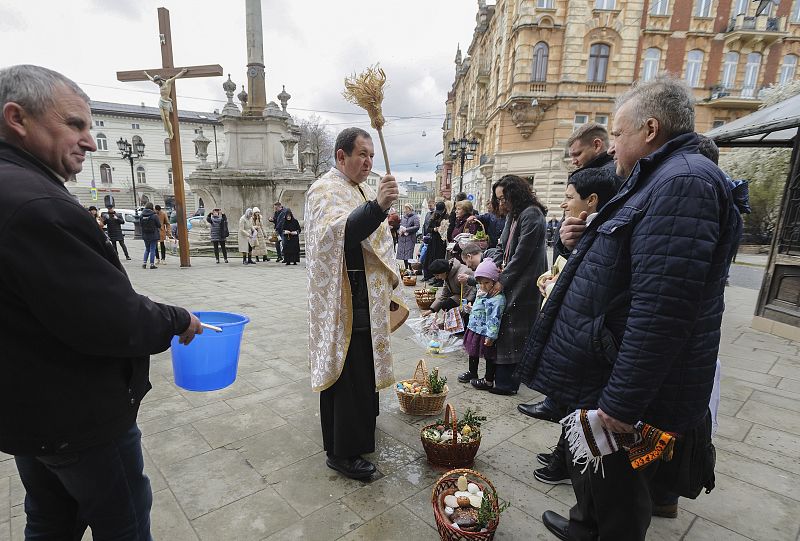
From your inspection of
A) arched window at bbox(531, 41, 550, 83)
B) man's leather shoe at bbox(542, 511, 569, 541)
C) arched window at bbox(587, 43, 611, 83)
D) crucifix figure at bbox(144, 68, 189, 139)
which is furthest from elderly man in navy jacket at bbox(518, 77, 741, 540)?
arched window at bbox(587, 43, 611, 83)

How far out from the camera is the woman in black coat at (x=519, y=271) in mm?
3396

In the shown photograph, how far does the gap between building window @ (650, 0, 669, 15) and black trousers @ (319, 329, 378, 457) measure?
29.1 metres

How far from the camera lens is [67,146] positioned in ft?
4.21

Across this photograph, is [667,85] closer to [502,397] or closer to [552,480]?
[552,480]

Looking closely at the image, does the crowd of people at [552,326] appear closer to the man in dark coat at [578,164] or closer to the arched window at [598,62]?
the man in dark coat at [578,164]

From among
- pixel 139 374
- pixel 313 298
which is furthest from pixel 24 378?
pixel 313 298

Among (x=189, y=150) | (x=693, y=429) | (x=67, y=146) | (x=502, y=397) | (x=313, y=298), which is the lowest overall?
(x=502, y=397)

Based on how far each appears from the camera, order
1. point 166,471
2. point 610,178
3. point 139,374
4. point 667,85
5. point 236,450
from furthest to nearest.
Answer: point 236,450 < point 166,471 < point 610,178 < point 667,85 < point 139,374

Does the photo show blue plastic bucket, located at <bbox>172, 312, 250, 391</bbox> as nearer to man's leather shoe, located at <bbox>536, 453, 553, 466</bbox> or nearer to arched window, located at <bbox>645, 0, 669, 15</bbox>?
man's leather shoe, located at <bbox>536, 453, 553, 466</bbox>

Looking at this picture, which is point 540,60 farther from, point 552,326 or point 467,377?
point 552,326

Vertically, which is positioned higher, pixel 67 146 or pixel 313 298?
pixel 67 146

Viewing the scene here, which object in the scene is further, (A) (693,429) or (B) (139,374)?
(A) (693,429)

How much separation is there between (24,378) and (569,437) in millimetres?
1877

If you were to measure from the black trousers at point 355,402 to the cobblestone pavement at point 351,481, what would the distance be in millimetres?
212
